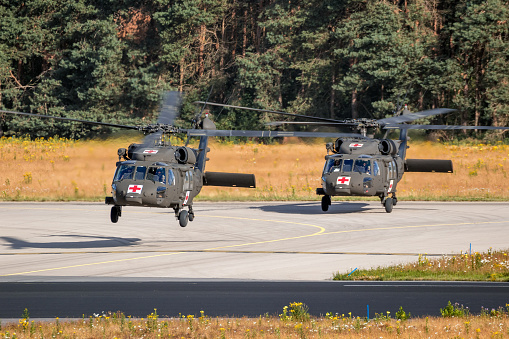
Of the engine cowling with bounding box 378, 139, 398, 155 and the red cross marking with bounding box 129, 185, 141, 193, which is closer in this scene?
the red cross marking with bounding box 129, 185, 141, 193

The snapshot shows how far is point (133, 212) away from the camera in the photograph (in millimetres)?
42594

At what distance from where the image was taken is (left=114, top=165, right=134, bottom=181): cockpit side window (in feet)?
86.3

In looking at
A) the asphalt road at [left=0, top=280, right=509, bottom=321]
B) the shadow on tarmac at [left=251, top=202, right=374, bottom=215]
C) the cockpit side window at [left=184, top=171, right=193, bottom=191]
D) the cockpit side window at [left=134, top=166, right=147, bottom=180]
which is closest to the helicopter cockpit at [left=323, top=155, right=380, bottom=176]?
the shadow on tarmac at [left=251, top=202, right=374, bottom=215]

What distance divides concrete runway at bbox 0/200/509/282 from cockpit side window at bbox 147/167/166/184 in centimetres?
296

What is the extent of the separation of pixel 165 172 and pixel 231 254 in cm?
404

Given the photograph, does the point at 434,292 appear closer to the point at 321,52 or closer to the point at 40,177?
the point at 40,177

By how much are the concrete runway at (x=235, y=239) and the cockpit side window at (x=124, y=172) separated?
3.06m

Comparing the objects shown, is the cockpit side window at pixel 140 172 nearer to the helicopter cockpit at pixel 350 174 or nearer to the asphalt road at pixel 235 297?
the asphalt road at pixel 235 297

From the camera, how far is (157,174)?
2653 centimetres

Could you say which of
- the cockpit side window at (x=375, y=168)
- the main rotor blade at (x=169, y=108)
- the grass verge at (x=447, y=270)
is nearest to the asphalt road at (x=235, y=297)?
the grass verge at (x=447, y=270)

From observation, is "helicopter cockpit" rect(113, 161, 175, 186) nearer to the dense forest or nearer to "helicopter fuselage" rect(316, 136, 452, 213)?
"helicopter fuselage" rect(316, 136, 452, 213)

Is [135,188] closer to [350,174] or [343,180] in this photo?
[343,180]

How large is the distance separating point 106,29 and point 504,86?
42.7 meters

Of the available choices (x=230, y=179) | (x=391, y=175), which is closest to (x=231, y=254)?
(x=230, y=179)
